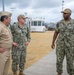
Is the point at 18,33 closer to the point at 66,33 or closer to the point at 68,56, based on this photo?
the point at 66,33

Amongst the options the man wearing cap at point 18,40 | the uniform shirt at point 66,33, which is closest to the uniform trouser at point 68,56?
the uniform shirt at point 66,33

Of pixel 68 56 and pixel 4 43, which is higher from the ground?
pixel 4 43

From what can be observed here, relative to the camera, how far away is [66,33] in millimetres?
6684

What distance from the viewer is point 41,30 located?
53562 mm

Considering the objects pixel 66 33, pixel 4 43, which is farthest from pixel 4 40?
pixel 66 33

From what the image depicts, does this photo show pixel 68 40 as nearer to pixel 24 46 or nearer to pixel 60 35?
pixel 60 35

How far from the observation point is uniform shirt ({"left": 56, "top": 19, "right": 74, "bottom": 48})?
6645mm

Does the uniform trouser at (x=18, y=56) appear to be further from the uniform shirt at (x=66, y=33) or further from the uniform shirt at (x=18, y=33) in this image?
the uniform shirt at (x=66, y=33)

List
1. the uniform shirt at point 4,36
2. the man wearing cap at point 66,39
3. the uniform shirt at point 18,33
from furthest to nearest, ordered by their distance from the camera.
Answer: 1. the uniform shirt at point 18,33
2. the man wearing cap at point 66,39
3. the uniform shirt at point 4,36

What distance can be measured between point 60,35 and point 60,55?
516mm

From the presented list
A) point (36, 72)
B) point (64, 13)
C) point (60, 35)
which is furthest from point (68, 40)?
point (36, 72)

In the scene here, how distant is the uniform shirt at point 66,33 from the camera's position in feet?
21.8

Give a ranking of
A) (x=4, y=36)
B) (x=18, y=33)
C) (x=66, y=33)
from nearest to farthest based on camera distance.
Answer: (x=4, y=36), (x=66, y=33), (x=18, y=33)

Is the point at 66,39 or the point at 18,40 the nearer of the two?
the point at 66,39
